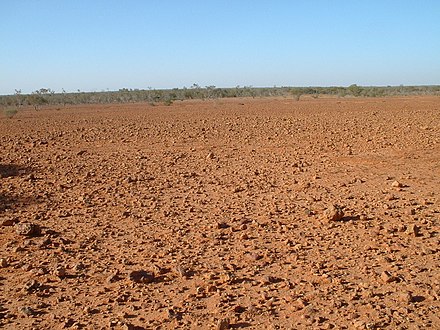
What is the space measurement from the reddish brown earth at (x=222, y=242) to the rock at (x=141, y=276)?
0.01m

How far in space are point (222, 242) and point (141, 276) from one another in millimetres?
1203

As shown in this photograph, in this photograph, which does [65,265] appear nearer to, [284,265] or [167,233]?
[167,233]

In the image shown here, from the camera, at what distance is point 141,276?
4305 mm

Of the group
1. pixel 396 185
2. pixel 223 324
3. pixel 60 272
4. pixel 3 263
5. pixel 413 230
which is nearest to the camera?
pixel 223 324

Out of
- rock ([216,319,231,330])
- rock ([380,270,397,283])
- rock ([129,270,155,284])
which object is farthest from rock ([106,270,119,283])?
rock ([380,270,397,283])

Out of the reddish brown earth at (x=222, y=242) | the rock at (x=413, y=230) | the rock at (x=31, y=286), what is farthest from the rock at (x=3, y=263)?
the rock at (x=413, y=230)

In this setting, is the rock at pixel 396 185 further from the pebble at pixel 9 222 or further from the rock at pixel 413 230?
the pebble at pixel 9 222

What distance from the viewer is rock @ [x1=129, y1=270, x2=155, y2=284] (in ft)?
13.9

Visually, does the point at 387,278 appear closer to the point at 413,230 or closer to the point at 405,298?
the point at 405,298

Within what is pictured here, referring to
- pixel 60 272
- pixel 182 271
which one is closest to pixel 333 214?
pixel 182 271

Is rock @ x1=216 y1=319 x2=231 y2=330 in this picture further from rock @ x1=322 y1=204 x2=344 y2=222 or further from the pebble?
the pebble

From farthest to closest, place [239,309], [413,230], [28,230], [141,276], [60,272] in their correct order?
1. [28,230]
2. [413,230]
3. [60,272]
4. [141,276]
5. [239,309]

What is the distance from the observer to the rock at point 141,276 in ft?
13.9

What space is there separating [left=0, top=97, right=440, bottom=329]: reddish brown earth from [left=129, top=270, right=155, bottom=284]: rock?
0.4 inches
